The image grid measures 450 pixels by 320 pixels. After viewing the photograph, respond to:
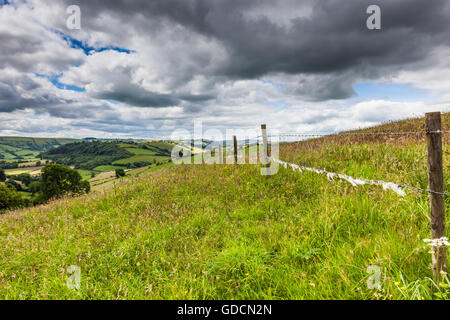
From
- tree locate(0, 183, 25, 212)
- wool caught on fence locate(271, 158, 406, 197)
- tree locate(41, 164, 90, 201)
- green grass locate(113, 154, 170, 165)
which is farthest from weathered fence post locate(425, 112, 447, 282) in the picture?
green grass locate(113, 154, 170, 165)

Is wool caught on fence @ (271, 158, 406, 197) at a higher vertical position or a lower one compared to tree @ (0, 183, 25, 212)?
higher

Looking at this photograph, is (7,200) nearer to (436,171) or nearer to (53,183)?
(53,183)

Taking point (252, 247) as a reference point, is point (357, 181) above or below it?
above

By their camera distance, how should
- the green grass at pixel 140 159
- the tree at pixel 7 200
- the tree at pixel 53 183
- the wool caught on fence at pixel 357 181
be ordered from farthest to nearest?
the green grass at pixel 140 159 < the tree at pixel 53 183 < the tree at pixel 7 200 < the wool caught on fence at pixel 357 181

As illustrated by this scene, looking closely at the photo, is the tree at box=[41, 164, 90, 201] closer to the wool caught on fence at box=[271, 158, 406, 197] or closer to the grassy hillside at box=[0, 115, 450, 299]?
the grassy hillside at box=[0, 115, 450, 299]

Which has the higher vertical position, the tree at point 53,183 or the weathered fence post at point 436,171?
the weathered fence post at point 436,171

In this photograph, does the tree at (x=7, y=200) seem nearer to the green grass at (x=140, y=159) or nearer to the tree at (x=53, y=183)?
the tree at (x=53, y=183)

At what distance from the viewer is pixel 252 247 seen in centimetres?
372

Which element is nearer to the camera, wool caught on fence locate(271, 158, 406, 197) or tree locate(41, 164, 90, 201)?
wool caught on fence locate(271, 158, 406, 197)

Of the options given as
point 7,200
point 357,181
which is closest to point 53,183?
point 7,200

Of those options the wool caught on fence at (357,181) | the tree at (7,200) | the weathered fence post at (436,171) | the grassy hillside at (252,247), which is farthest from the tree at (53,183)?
the weathered fence post at (436,171)

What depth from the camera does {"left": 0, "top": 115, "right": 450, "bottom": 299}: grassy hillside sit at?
2795 millimetres

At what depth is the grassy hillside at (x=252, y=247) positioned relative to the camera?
9.17ft
